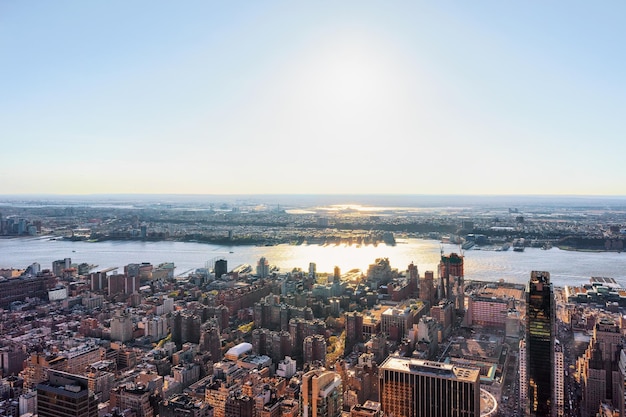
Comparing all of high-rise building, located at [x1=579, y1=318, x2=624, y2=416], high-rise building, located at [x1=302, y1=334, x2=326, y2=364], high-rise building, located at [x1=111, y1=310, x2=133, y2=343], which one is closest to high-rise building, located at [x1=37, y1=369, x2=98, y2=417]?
high-rise building, located at [x1=302, y1=334, x2=326, y2=364]

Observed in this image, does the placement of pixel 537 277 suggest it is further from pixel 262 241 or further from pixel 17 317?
pixel 262 241

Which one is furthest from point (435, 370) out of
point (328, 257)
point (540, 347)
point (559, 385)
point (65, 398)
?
point (328, 257)

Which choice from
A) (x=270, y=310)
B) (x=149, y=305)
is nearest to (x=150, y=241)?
(x=149, y=305)

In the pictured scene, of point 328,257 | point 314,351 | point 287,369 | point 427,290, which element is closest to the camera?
point 287,369

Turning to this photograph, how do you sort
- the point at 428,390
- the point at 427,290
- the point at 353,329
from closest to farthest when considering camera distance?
the point at 428,390
the point at 353,329
the point at 427,290

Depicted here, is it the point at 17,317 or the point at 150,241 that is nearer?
the point at 17,317

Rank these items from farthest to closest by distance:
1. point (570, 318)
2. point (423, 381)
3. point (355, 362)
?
1. point (570, 318)
2. point (355, 362)
3. point (423, 381)

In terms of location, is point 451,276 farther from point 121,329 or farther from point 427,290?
point 121,329
